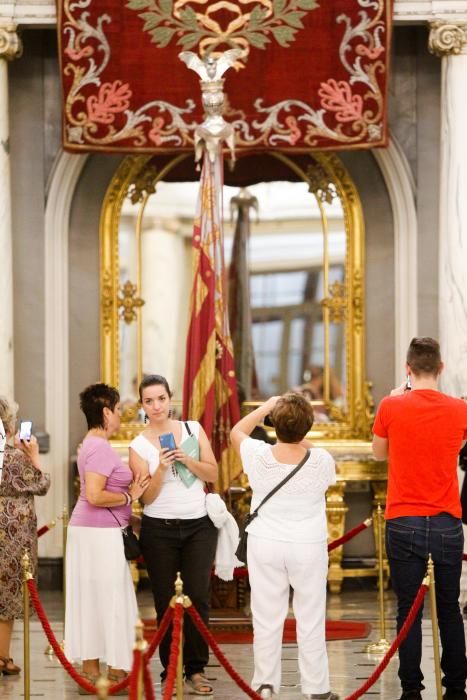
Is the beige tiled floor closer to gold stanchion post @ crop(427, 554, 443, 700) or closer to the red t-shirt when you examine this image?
gold stanchion post @ crop(427, 554, 443, 700)

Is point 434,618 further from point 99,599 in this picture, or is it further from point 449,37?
point 449,37

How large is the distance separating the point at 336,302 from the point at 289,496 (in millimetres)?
5211

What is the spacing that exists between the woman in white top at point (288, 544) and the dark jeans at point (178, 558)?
24.0 inches

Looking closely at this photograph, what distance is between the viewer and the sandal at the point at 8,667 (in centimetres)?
796

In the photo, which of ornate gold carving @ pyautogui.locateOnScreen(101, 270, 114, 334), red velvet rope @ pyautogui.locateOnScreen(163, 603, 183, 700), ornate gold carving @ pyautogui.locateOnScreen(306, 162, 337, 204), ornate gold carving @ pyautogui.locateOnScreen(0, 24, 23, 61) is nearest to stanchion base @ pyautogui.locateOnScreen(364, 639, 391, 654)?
red velvet rope @ pyautogui.locateOnScreen(163, 603, 183, 700)

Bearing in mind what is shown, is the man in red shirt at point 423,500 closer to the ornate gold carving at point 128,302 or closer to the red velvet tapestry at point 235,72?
the red velvet tapestry at point 235,72

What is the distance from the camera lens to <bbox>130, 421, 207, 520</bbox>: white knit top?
7.25 meters

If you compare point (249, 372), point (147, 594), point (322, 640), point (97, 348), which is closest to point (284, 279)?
point (249, 372)

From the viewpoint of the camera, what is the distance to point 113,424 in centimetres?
743

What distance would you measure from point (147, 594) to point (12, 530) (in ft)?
11.1

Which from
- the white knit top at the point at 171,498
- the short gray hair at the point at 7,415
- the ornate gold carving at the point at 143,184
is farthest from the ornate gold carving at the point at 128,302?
the white knit top at the point at 171,498

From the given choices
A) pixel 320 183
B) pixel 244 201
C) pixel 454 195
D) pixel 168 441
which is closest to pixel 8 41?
pixel 244 201

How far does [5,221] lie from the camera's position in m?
10.6

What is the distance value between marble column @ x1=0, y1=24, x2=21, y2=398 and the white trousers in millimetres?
4283
